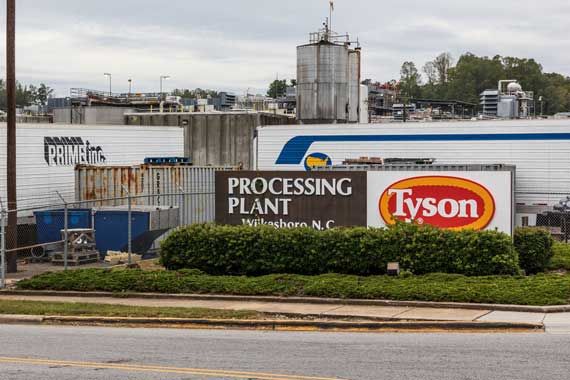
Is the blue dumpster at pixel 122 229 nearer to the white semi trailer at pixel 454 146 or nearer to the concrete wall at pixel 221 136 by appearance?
the white semi trailer at pixel 454 146

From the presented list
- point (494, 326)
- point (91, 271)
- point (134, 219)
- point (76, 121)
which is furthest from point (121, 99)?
point (494, 326)

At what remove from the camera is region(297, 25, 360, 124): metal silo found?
169 ft

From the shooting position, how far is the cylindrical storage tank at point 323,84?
5150 cm

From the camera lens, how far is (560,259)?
23062mm

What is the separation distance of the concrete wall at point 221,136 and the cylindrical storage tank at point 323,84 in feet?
8.66

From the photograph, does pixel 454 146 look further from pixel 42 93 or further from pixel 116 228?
pixel 42 93

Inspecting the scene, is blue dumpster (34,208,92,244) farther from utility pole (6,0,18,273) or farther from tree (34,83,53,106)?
tree (34,83,53,106)

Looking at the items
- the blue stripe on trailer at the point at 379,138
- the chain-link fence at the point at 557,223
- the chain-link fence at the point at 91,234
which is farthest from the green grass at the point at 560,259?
the blue stripe on trailer at the point at 379,138

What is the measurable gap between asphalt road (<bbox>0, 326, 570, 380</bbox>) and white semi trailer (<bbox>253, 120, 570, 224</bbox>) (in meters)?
23.3

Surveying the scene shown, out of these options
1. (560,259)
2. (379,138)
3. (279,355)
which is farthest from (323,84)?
(279,355)

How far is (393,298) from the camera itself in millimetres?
18141

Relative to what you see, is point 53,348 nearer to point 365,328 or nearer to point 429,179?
point 365,328

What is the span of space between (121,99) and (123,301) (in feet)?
186

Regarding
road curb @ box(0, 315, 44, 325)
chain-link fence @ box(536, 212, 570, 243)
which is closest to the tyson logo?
road curb @ box(0, 315, 44, 325)
